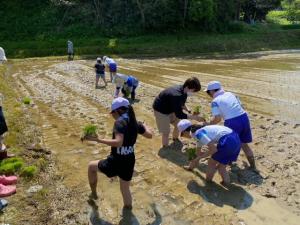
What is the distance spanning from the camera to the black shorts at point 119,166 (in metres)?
5.86

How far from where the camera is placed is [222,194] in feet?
23.1

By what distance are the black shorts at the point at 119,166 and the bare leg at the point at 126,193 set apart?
0.43 ft

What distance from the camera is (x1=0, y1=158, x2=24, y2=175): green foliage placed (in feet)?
25.0

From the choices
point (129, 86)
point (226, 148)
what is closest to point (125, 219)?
point (226, 148)

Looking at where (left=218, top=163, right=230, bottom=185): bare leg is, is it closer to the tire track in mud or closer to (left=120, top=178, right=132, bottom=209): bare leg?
the tire track in mud

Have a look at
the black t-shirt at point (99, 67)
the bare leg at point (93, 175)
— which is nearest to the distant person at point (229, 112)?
the bare leg at point (93, 175)

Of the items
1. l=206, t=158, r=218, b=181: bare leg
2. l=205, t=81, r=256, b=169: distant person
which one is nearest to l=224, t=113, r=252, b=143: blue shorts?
l=205, t=81, r=256, b=169: distant person

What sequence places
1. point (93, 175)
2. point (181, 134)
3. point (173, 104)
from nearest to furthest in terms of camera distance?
point (93, 175)
point (181, 134)
point (173, 104)

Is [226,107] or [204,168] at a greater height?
[226,107]

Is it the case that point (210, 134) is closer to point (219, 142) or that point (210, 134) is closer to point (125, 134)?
point (219, 142)

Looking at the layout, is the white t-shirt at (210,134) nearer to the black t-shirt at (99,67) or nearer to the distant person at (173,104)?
the distant person at (173,104)

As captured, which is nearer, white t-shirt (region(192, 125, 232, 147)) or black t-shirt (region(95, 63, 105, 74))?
white t-shirt (region(192, 125, 232, 147))

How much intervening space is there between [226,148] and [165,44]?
109 feet

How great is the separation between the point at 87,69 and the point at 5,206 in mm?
18495
